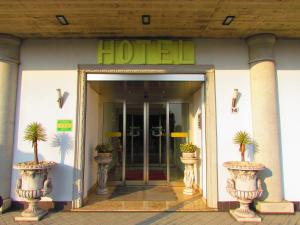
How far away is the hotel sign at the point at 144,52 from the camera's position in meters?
4.89

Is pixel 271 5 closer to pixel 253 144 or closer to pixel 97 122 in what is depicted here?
pixel 253 144

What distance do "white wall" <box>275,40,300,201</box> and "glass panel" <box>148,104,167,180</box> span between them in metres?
3.11

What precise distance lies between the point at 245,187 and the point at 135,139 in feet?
11.3

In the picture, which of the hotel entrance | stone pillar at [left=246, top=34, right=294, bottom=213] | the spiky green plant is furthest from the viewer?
the hotel entrance

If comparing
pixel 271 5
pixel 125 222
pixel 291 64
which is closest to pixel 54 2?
pixel 271 5

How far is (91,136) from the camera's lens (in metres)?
5.75

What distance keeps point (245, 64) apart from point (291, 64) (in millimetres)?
952

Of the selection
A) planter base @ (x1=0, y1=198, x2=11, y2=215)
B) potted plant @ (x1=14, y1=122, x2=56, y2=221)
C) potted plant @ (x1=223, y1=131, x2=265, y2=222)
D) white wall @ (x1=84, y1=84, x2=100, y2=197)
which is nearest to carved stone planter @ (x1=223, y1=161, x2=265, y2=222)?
potted plant @ (x1=223, y1=131, x2=265, y2=222)

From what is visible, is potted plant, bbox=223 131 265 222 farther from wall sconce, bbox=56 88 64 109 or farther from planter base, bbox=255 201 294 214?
wall sconce, bbox=56 88 64 109

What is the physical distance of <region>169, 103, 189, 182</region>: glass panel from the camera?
699 cm

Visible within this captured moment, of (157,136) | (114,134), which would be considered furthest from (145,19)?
(157,136)

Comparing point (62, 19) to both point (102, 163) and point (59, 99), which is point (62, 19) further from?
point (102, 163)

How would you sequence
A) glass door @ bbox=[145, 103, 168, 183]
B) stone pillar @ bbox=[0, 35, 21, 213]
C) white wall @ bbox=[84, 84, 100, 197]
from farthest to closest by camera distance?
1. glass door @ bbox=[145, 103, 168, 183]
2. white wall @ bbox=[84, 84, 100, 197]
3. stone pillar @ bbox=[0, 35, 21, 213]

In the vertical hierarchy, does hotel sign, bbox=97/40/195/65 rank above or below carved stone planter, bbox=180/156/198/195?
above
